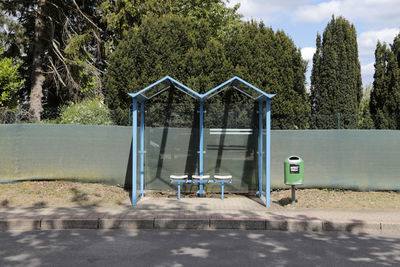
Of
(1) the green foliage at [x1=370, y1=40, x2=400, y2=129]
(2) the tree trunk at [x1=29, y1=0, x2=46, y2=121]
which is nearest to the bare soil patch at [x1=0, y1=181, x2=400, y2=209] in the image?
(1) the green foliage at [x1=370, y1=40, x2=400, y2=129]

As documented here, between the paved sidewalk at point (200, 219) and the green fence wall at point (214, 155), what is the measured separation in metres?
2.00

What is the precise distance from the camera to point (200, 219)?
7012 mm

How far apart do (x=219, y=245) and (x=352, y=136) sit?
6.04 meters

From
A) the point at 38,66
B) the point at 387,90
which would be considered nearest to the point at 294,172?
the point at 387,90

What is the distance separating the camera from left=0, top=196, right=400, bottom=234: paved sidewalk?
6.88m

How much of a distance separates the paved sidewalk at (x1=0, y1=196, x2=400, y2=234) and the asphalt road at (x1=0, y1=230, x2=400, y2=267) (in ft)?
0.90

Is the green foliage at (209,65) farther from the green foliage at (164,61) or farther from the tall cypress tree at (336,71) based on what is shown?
the tall cypress tree at (336,71)

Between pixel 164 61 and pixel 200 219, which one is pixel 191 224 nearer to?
pixel 200 219

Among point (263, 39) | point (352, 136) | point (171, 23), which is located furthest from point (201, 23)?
point (352, 136)

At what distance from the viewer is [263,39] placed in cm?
1261

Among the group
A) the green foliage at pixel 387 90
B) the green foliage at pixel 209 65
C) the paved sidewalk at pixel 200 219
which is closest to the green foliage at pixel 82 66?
the green foliage at pixel 209 65

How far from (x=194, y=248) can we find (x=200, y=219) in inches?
54.3

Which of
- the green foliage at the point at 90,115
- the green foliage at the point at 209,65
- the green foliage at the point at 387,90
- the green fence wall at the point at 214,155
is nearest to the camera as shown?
the green fence wall at the point at 214,155

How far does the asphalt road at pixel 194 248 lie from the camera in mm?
4949
